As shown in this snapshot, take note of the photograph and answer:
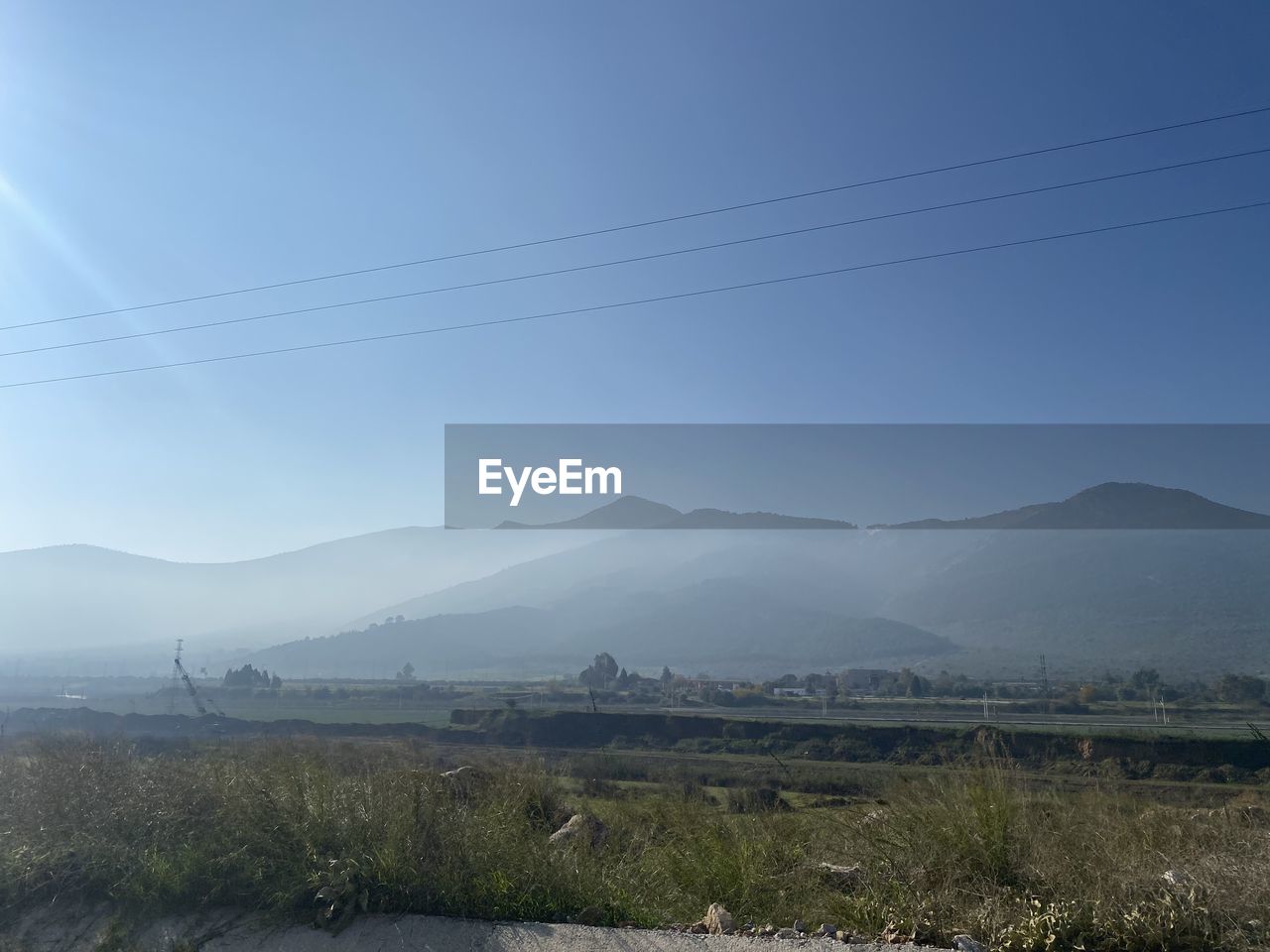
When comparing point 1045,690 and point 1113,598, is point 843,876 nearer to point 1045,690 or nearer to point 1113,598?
point 1045,690

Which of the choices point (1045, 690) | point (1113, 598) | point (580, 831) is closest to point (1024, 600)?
point (1113, 598)

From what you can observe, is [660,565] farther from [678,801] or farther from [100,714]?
[678,801]

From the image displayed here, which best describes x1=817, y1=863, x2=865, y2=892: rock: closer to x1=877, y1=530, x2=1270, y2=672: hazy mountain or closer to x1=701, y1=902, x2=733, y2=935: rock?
x1=701, y1=902, x2=733, y2=935: rock

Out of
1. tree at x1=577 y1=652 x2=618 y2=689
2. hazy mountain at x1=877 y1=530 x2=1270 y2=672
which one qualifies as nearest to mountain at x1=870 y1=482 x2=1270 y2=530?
hazy mountain at x1=877 y1=530 x2=1270 y2=672

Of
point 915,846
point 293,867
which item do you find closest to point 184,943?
point 293,867

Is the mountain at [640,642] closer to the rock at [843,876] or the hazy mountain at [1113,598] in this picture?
the hazy mountain at [1113,598]

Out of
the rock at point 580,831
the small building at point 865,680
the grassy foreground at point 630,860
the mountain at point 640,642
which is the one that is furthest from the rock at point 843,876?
the mountain at point 640,642

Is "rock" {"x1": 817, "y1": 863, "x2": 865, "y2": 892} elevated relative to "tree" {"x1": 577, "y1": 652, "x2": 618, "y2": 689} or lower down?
elevated
